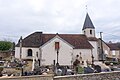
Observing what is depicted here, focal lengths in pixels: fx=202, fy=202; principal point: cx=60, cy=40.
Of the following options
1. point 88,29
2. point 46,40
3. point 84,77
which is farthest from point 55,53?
point 84,77

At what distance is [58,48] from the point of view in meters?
37.6

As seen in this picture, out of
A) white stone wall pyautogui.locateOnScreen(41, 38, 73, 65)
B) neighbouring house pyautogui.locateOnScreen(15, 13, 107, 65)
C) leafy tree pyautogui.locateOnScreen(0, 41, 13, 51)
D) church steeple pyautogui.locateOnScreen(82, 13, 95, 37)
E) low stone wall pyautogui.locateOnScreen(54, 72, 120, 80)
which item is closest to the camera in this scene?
low stone wall pyautogui.locateOnScreen(54, 72, 120, 80)

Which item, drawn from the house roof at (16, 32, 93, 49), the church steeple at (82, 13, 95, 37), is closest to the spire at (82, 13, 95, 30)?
the church steeple at (82, 13, 95, 37)

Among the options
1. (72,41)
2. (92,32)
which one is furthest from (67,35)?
(92,32)

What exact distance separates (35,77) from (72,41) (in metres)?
28.3

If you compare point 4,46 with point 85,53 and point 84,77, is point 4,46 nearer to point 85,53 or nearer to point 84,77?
point 85,53

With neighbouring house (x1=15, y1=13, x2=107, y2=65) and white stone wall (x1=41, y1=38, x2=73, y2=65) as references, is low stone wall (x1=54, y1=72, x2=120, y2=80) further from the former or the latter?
white stone wall (x1=41, y1=38, x2=73, y2=65)

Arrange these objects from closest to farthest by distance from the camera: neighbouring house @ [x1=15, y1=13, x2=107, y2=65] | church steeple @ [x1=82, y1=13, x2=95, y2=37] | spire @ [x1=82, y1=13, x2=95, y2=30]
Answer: neighbouring house @ [x1=15, y1=13, x2=107, y2=65], church steeple @ [x1=82, y1=13, x2=95, y2=37], spire @ [x1=82, y1=13, x2=95, y2=30]

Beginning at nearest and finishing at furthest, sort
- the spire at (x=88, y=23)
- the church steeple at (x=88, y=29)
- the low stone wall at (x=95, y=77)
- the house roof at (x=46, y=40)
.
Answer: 1. the low stone wall at (x=95, y=77)
2. the house roof at (x=46, y=40)
3. the church steeple at (x=88, y=29)
4. the spire at (x=88, y=23)

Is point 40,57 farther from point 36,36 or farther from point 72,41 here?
point 72,41

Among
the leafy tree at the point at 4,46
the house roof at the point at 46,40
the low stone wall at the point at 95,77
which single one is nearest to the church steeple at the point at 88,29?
the house roof at the point at 46,40

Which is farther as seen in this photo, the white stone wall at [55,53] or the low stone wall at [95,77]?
the white stone wall at [55,53]

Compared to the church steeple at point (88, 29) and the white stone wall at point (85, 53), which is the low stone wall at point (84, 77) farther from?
the church steeple at point (88, 29)

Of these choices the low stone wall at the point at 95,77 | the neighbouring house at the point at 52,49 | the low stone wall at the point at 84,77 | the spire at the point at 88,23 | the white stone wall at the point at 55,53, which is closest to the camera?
the low stone wall at the point at 84,77
